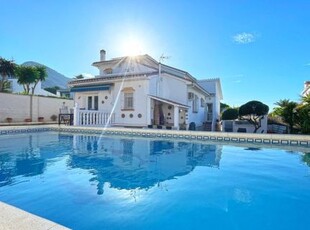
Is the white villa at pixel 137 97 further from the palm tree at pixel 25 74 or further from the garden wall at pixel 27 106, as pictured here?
the palm tree at pixel 25 74

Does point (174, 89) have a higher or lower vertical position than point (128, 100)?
higher

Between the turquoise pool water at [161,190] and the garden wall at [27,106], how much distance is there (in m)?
22.9

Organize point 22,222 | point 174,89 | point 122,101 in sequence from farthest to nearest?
point 174,89, point 122,101, point 22,222

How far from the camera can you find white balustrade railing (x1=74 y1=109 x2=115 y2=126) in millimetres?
22516

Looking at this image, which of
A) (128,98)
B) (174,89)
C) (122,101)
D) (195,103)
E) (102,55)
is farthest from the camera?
(102,55)

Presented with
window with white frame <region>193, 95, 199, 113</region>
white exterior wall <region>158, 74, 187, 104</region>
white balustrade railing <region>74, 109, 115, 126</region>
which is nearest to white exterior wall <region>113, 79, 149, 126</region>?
white balustrade railing <region>74, 109, 115, 126</region>

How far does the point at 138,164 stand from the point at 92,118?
15.3 meters

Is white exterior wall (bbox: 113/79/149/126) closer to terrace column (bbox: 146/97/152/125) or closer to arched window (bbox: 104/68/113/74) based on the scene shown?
terrace column (bbox: 146/97/152/125)

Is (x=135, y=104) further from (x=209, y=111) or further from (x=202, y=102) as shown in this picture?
(x=209, y=111)

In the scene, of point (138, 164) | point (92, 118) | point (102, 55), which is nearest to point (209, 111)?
point (102, 55)

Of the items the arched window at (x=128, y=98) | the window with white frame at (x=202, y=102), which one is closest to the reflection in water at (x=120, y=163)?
the arched window at (x=128, y=98)

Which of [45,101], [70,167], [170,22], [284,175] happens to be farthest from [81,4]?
[45,101]

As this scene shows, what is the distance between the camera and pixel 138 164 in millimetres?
9562

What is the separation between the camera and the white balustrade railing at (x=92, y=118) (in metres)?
22.5
